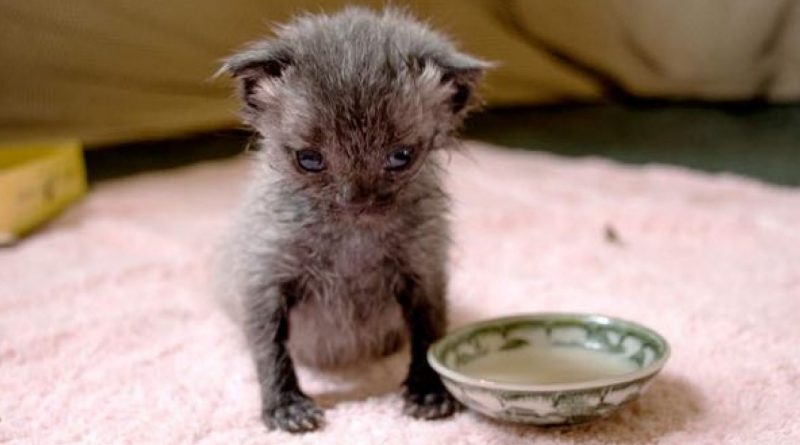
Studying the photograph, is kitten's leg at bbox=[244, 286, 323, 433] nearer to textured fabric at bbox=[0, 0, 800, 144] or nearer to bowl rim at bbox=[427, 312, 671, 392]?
bowl rim at bbox=[427, 312, 671, 392]

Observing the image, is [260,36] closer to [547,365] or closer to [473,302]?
[473,302]

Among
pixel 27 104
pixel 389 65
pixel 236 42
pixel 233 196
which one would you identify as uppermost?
pixel 389 65

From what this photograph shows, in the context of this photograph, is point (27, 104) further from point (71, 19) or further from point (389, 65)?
point (389, 65)

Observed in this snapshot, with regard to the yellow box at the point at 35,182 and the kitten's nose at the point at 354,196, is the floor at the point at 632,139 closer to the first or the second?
the yellow box at the point at 35,182

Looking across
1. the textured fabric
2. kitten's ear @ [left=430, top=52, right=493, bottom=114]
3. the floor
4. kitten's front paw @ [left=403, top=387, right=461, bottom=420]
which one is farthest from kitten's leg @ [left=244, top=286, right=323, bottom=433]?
→ the floor

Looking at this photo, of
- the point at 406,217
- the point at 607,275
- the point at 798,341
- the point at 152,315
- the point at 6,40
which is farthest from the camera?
the point at 6,40

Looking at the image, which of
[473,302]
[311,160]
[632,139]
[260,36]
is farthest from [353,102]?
[632,139]

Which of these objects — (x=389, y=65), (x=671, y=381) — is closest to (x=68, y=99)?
(x=389, y=65)

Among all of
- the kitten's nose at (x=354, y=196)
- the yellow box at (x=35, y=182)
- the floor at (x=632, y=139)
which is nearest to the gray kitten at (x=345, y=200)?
the kitten's nose at (x=354, y=196)
